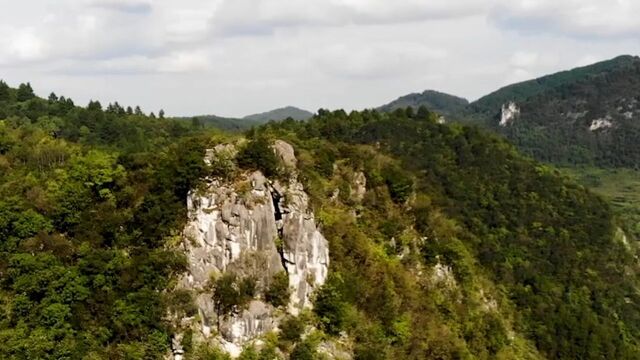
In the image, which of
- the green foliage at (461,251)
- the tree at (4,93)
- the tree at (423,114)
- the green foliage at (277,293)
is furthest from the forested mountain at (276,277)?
the tree at (4,93)

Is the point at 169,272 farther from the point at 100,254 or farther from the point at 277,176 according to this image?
the point at 277,176

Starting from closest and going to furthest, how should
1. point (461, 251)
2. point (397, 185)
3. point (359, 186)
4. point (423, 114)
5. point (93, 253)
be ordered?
1. point (93, 253)
2. point (359, 186)
3. point (397, 185)
4. point (461, 251)
5. point (423, 114)

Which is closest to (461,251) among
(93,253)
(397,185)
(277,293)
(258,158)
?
(397,185)

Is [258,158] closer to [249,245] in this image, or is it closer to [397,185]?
[249,245]

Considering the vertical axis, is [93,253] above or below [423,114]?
below

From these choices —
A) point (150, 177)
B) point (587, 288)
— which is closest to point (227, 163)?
point (150, 177)

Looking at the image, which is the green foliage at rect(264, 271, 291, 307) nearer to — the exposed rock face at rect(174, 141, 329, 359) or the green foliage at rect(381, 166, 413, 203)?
the exposed rock face at rect(174, 141, 329, 359)
